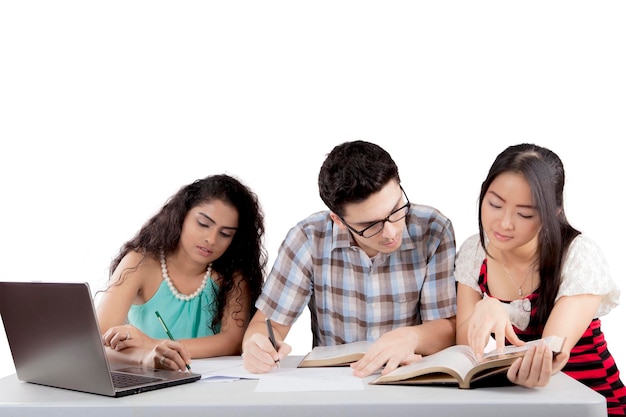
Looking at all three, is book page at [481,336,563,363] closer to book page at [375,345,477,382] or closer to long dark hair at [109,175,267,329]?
book page at [375,345,477,382]

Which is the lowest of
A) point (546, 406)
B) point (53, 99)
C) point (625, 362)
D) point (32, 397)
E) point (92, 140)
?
point (625, 362)

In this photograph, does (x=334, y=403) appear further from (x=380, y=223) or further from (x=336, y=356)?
(x=380, y=223)

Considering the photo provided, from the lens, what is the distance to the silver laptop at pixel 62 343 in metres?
1.57

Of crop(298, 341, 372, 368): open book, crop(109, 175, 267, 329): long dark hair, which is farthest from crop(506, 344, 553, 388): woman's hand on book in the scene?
crop(109, 175, 267, 329): long dark hair

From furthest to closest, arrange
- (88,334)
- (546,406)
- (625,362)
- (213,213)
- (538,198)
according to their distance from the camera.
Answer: (625,362) → (213,213) → (538,198) → (88,334) → (546,406)

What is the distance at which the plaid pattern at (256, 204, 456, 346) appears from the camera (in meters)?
2.35

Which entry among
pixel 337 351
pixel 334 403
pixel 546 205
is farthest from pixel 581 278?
pixel 334 403

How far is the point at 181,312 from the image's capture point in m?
2.66

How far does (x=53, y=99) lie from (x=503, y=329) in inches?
117

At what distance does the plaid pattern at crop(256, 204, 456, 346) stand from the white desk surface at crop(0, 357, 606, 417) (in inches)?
31.0

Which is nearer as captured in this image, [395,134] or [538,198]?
[538,198]

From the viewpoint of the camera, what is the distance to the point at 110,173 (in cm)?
382

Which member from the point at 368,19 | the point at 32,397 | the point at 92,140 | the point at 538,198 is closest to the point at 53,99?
the point at 92,140

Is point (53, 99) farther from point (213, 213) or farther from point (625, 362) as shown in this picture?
point (625, 362)
